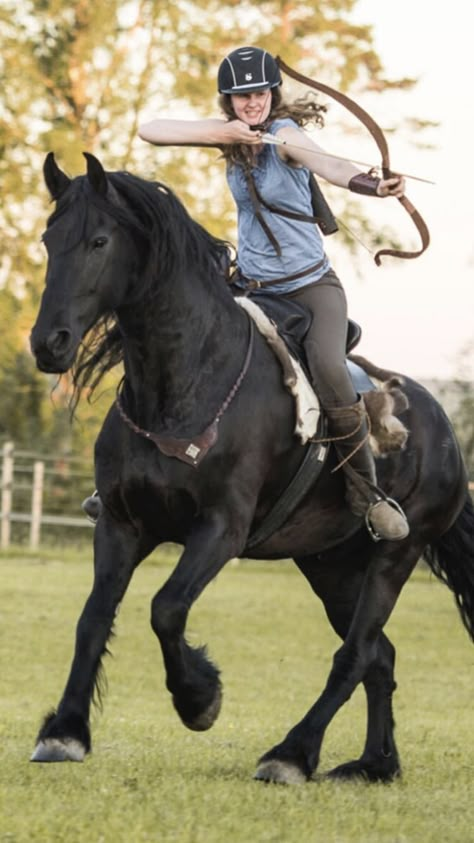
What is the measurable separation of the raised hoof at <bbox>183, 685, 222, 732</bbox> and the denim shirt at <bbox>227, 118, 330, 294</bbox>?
1.83 meters

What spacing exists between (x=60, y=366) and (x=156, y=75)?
27298mm

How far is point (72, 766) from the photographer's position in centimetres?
591

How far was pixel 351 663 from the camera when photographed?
22.4 ft

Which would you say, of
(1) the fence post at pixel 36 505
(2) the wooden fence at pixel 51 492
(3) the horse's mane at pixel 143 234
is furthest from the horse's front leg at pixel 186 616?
(2) the wooden fence at pixel 51 492

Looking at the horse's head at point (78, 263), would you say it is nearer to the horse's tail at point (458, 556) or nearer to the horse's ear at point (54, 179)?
the horse's ear at point (54, 179)

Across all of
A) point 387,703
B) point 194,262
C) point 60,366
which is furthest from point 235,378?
point 387,703

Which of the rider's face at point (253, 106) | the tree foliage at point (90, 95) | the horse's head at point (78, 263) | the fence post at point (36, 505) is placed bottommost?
the fence post at point (36, 505)

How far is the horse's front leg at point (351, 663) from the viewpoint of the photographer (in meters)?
6.21

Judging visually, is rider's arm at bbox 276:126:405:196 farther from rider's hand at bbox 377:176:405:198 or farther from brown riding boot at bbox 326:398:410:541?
brown riding boot at bbox 326:398:410:541

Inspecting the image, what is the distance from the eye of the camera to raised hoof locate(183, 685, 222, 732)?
5.88 metres

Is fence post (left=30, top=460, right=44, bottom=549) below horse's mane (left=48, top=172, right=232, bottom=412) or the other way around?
below

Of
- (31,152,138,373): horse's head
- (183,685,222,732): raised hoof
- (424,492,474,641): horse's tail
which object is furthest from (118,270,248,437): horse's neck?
(424,492,474,641): horse's tail

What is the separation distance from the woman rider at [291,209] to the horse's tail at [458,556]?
97 cm

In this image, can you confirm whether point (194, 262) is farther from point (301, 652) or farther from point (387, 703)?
point (301, 652)
